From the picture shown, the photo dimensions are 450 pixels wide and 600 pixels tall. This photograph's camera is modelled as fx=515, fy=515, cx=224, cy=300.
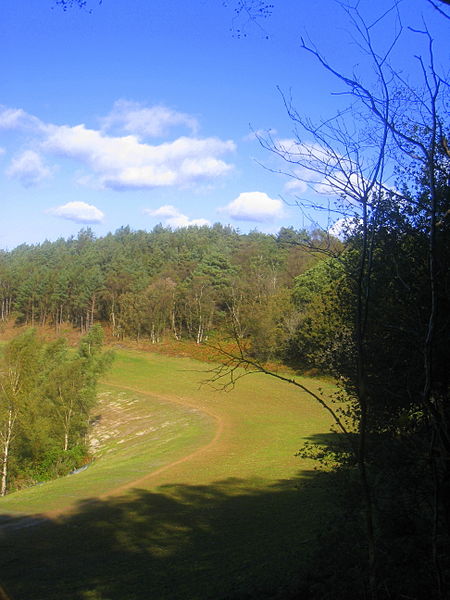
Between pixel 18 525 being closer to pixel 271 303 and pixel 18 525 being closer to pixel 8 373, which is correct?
pixel 8 373

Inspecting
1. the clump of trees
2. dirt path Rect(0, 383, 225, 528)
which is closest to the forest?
the clump of trees

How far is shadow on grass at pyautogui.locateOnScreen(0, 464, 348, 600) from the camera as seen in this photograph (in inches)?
284

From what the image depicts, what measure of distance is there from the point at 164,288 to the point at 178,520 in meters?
47.5

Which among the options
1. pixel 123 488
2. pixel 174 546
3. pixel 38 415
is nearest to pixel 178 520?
pixel 174 546

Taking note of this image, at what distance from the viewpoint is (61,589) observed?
295 inches

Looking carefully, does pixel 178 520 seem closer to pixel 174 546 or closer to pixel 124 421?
pixel 174 546

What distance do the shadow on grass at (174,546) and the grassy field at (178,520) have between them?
25mm

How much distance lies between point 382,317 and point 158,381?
113 feet

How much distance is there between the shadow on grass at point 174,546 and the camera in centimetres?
720

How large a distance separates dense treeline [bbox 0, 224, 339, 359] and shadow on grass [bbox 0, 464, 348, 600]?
24196 millimetres

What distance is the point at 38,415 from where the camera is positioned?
25.3 meters

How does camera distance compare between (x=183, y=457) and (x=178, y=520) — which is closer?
(x=178, y=520)

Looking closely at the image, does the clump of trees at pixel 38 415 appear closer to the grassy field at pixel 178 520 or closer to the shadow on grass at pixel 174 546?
the grassy field at pixel 178 520

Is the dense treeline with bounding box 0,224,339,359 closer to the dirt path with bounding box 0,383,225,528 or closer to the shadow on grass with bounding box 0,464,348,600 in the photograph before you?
the dirt path with bounding box 0,383,225,528
